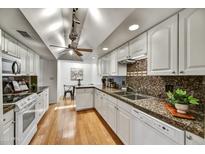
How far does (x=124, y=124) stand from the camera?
178 cm

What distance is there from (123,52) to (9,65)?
227cm

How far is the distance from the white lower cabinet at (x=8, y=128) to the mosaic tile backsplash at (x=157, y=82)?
2.17 m

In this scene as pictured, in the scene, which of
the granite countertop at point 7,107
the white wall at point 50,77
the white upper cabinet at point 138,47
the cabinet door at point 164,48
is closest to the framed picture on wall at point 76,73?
the white wall at point 50,77

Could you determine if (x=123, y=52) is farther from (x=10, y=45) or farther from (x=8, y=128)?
(x=8, y=128)

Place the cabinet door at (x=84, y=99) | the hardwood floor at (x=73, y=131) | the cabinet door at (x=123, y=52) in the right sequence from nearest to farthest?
the hardwood floor at (x=73, y=131) < the cabinet door at (x=123, y=52) < the cabinet door at (x=84, y=99)

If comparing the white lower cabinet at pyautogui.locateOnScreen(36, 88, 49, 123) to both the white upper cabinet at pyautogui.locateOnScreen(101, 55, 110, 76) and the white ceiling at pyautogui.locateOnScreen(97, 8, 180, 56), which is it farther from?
the white ceiling at pyautogui.locateOnScreen(97, 8, 180, 56)

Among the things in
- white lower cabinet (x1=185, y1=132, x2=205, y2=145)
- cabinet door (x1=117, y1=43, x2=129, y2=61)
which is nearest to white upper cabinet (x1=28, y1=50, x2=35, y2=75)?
cabinet door (x1=117, y1=43, x2=129, y2=61)

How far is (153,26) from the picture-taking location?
155 cm

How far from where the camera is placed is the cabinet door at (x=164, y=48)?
1229mm

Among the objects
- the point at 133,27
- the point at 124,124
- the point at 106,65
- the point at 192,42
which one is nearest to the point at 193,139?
the point at 192,42

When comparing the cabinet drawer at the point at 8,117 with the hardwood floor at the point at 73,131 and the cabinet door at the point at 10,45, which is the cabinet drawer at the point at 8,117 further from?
the cabinet door at the point at 10,45

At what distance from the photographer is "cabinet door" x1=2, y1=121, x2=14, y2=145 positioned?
1267 mm

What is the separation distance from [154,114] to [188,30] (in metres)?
0.91

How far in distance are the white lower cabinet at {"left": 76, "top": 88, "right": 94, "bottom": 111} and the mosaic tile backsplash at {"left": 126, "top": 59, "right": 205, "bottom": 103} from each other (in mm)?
1663
